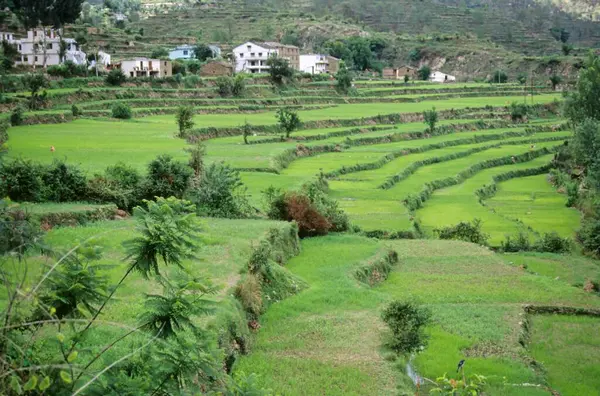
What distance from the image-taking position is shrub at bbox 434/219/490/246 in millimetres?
28016

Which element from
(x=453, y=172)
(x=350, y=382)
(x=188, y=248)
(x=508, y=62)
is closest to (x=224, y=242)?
(x=350, y=382)

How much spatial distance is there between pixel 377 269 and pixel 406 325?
654 cm

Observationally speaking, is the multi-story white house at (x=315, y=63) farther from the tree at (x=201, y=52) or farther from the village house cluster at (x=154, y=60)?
the tree at (x=201, y=52)

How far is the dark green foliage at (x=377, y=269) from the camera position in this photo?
20.9 meters

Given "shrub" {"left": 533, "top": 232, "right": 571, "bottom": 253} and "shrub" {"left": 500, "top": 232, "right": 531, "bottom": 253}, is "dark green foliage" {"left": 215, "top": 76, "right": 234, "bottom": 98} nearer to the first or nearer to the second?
"shrub" {"left": 500, "top": 232, "right": 531, "bottom": 253}

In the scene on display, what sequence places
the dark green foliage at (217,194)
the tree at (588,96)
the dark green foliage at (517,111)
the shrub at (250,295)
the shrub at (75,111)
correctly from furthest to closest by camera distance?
the dark green foliage at (517,111), the tree at (588,96), the shrub at (75,111), the dark green foliage at (217,194), the shrub at (250,295)

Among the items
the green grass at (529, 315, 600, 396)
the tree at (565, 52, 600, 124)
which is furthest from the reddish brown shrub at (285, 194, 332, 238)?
the tree at (565, 52, 600, 124)

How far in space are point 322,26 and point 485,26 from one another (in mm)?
38417

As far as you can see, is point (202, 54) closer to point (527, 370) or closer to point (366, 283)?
point (366, 283)

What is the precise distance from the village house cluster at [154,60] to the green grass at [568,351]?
4898cm

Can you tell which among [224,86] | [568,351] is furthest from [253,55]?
[568,351]

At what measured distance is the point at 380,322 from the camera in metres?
16.2

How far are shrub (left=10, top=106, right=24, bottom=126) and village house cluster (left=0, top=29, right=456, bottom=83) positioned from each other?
16.1 metres

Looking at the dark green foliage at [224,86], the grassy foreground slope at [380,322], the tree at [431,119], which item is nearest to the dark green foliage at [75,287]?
the grassy foreground slope at [380,322]
